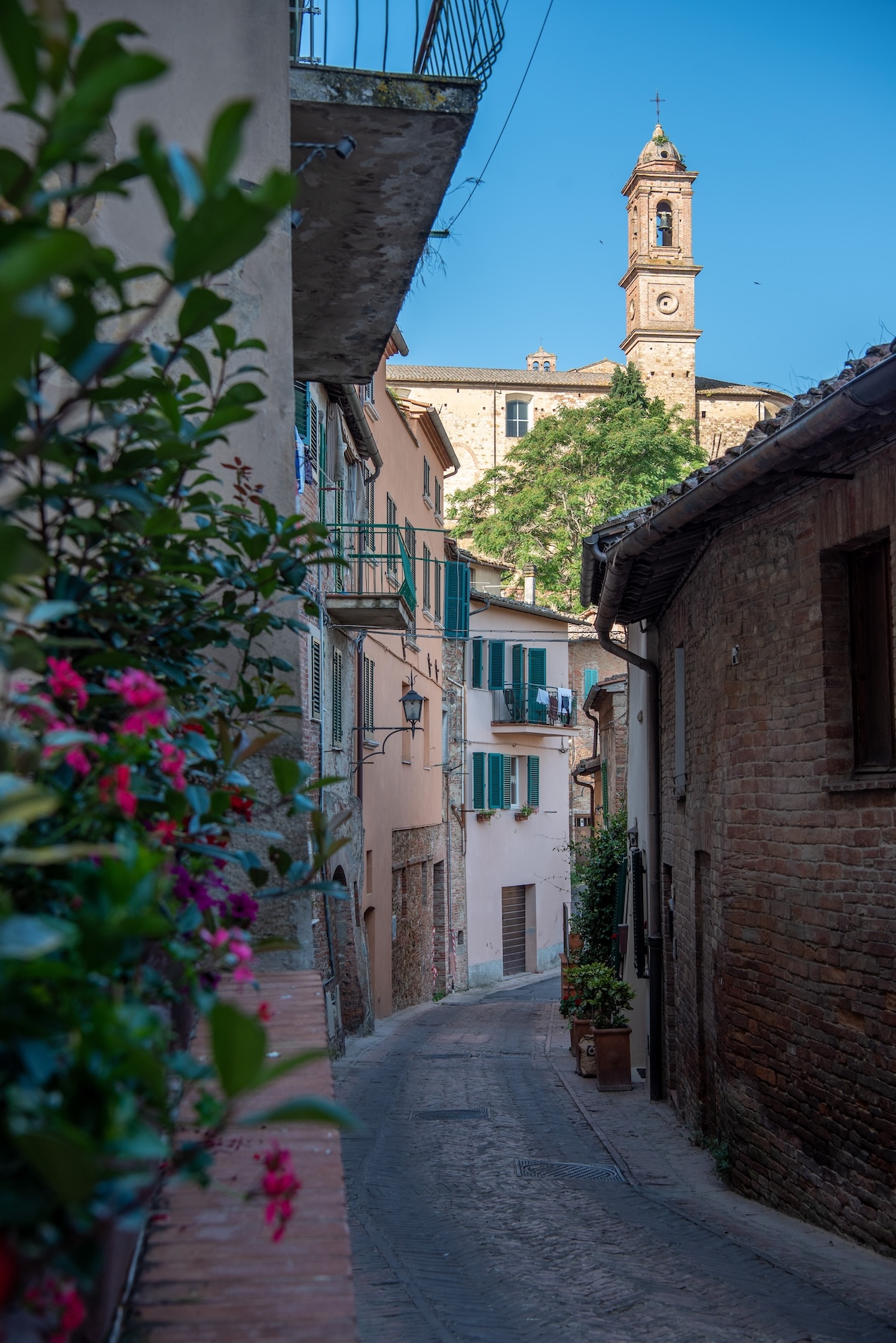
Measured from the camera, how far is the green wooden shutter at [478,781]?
29.9 metres

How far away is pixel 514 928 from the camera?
3350 cm

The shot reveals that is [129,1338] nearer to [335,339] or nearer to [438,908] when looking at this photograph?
[335,339]

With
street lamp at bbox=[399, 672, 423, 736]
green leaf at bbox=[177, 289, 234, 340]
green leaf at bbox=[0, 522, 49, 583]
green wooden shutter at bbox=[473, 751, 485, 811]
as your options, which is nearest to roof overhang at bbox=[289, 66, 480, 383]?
green leaf at bbox=[177, 289, 234, 340]

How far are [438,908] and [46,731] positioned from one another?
26269mm

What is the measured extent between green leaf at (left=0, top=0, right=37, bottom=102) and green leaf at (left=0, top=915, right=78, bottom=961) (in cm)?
82

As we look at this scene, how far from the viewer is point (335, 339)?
7.41 meters

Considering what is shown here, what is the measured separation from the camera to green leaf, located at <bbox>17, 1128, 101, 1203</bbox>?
3.22 ft

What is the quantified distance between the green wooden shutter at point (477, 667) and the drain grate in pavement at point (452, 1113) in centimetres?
1875

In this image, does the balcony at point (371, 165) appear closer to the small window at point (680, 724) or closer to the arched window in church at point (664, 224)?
the small window at point (680, 724)

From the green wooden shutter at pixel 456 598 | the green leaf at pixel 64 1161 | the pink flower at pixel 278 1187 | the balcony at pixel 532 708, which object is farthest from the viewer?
the balcony at pixel 532 708

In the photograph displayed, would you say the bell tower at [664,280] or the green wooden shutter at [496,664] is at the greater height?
the bell tower at [664,280]

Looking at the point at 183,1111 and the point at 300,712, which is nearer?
the point at 183,1111

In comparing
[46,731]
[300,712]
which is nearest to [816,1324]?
[300,712]

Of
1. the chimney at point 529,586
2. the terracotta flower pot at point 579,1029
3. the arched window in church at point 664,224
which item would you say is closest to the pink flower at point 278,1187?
the terracotta flower pot at point 579,1029
